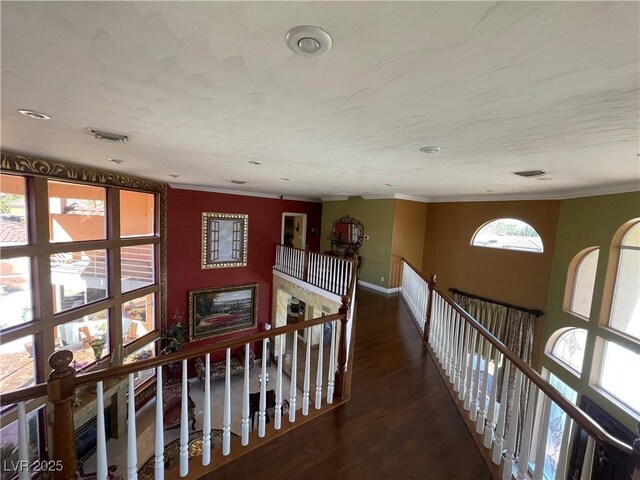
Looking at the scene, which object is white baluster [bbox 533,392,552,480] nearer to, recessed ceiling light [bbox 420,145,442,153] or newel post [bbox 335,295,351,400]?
newel post [bbox 335,295,351,400]

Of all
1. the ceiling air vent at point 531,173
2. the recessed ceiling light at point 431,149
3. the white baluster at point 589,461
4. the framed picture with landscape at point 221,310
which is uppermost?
the ceiling air vent at point 531,173

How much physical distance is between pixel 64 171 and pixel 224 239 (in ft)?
12.3

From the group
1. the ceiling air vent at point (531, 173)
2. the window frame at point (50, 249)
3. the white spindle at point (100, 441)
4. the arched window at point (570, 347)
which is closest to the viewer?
the white spindle at point (100, 441)

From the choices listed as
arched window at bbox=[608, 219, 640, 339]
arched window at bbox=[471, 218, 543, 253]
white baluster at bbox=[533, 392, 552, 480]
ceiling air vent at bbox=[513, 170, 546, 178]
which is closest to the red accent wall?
arched window at bbox=[471, 218, 543, 253]

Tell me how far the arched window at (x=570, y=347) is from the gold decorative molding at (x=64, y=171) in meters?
8.54

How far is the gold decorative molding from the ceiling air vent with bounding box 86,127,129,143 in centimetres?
192

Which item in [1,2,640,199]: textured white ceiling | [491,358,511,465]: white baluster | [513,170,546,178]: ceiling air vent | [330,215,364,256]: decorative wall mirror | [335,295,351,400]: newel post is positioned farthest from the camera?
[330,215,364,256]: decorative wall mirror

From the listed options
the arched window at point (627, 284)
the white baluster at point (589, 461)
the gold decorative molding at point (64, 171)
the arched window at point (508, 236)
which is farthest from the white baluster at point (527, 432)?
the gold decorative molding at point (64, 171)

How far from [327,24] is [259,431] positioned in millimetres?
2495

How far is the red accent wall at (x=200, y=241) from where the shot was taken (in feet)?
21.4

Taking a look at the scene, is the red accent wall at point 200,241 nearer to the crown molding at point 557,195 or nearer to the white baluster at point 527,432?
the crown molding at point 557,195

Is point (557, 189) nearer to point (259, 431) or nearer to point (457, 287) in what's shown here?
point (457, 287)

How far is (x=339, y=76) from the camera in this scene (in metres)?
1.24

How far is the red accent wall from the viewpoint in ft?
21.4
